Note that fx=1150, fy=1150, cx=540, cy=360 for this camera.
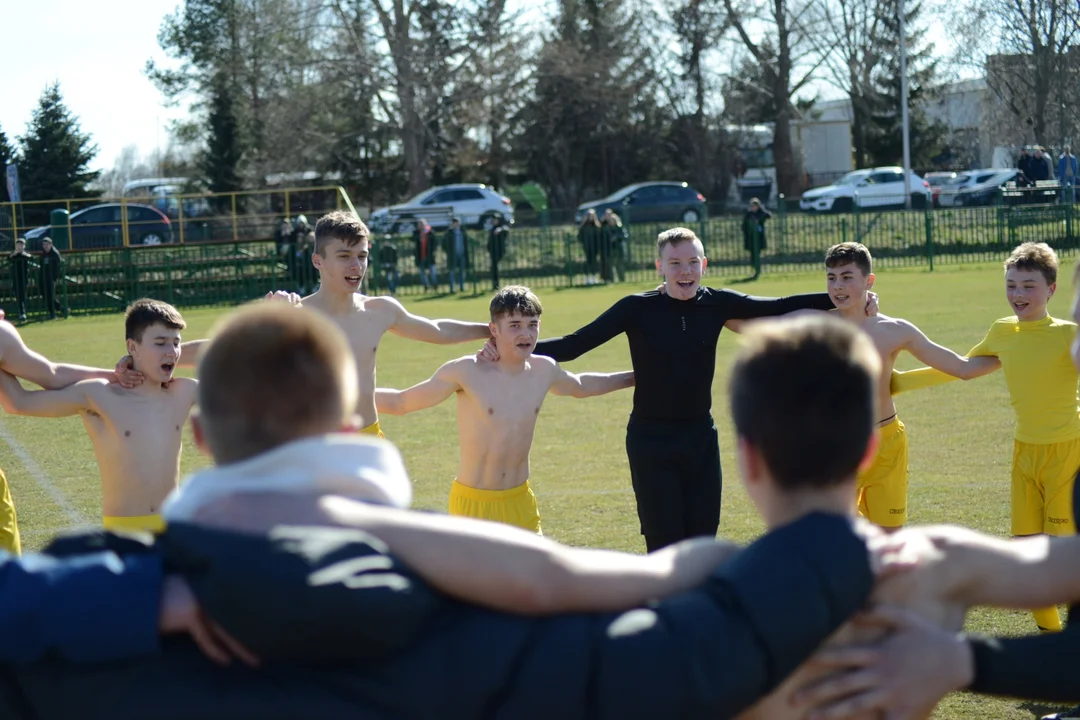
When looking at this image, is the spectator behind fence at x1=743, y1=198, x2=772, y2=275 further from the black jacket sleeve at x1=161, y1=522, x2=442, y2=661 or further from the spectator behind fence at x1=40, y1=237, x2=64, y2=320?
the black jacket sleeve at x1=161, y1=522, x2=442, y2=661

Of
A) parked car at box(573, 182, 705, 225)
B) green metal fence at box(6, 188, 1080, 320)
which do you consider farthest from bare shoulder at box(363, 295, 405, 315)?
parked car at box(573, 182, 705, 225)

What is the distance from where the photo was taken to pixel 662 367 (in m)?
6.53

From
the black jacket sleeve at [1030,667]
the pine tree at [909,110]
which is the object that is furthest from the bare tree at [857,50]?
the black jacket sleeve at [1030,667]

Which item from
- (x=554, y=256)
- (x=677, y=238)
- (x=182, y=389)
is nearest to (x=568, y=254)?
(x=554, y=256)

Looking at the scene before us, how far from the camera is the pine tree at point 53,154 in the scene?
4838 centimetres

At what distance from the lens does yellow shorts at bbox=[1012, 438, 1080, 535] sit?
5992mm

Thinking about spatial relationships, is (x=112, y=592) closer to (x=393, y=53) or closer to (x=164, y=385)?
(x=164, y=385)

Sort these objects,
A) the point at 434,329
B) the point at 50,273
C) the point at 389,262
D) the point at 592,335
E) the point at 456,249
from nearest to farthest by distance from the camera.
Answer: the point at 592,335
the point at 434,329
the point at 50,273
the point at 389,262
the point at 456,249

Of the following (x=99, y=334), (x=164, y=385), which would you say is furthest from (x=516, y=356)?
(x=99, y=334)

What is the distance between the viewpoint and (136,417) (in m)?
5.52

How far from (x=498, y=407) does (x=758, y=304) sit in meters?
1.67

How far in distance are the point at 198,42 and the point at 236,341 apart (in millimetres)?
64739

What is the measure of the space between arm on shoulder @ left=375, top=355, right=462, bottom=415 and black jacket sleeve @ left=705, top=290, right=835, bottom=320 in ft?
4.97

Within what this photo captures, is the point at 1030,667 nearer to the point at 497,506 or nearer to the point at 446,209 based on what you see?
the point at 497,506
